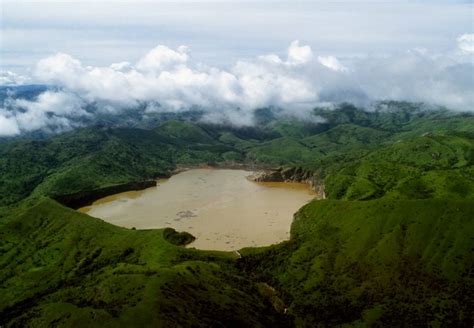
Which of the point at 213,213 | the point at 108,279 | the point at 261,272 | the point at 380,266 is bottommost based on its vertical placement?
the point at 213,213

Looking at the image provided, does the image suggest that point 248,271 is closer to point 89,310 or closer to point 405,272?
point 405,272

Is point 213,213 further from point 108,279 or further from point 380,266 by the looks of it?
point 108,279

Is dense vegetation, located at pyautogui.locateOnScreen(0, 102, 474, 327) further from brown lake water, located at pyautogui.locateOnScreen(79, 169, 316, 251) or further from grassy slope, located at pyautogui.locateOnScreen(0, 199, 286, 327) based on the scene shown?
brown lake water, located at pyautogui.locateOnScreen(79, 169, 316, 251)

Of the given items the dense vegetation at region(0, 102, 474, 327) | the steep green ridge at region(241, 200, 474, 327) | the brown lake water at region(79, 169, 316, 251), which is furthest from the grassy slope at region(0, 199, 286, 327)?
the brown lake water at region(79, 169, 316, 251)

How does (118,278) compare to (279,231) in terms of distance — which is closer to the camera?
(118,278)

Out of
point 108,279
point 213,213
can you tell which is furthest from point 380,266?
point 213,213

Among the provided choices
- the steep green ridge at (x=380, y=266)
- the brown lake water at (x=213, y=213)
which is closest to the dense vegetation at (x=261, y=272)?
the steep green ridge at (x=380, y=266)

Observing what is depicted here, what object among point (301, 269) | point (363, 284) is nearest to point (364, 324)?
point (363, 284)

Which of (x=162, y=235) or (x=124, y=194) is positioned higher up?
(x=162, y=235)

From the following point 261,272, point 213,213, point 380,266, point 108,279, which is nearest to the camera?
point 108,279
